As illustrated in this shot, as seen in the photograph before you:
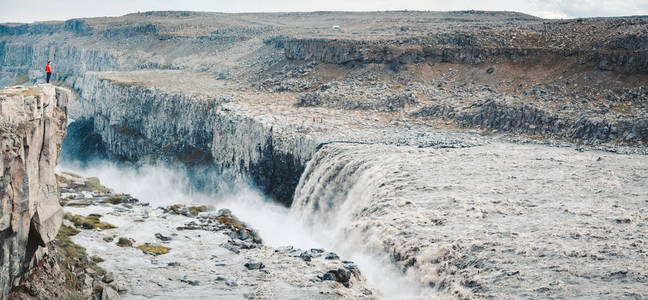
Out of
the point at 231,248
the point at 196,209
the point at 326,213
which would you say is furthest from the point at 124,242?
the point at 326,213

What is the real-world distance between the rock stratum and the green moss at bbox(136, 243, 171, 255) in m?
8.26

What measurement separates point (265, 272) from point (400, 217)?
6120 millimetres

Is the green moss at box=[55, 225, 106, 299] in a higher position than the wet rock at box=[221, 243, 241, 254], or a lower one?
higher

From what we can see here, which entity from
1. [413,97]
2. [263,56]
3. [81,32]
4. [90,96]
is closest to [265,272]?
[413,97]

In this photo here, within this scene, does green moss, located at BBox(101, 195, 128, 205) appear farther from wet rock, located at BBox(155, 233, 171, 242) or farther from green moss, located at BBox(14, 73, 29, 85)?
green moss, located at BBox(14, 73, 29, 85)

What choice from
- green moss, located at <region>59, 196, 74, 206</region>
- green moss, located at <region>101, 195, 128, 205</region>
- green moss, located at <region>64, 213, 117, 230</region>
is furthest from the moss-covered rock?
green moss, located at <region>59, 196, 74, 206</region>

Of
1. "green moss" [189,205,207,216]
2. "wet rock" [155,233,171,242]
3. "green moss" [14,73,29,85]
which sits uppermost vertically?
"wet rock" [155,233,171,242]

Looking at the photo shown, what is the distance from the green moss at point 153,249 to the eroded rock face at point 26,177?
8.65 metres

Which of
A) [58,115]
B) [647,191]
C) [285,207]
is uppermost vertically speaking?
[58,115]

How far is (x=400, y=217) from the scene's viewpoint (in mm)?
24250

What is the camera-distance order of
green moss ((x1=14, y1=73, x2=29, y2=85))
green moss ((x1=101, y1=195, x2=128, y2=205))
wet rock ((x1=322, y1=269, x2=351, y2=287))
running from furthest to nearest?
green moss ((x1=14, y1=73, x2=29, y2=85)) < green moss ((x1=101, y1=195, x2=128, y2=205)) < wet rock ((x1=322, y1=269, x2=351, y2=287))

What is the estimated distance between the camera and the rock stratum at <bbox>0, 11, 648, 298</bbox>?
20.2 m

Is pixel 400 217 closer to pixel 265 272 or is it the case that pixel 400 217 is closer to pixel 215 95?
pixel 265 272

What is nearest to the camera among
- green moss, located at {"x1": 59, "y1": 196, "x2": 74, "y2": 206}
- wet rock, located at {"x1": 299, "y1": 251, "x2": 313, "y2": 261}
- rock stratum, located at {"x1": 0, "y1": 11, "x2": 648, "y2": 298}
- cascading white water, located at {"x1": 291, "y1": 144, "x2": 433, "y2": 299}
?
rock stratum, located at {"x1": 0, "y1": 11, "x2": 648, "y2": 298}
